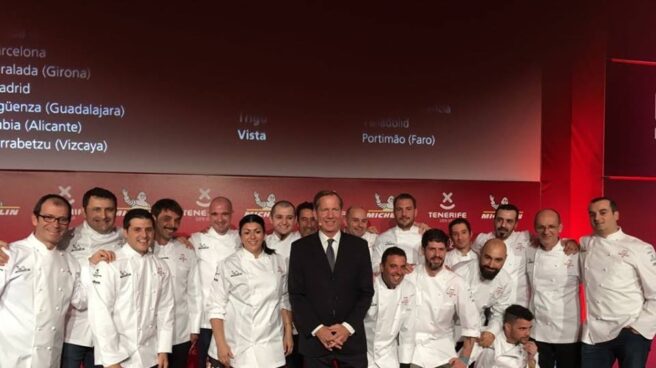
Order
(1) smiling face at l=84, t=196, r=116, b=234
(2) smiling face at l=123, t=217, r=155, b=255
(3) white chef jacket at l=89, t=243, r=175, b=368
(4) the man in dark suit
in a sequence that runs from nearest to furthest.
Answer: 1. (3) white chef jacket at l=89, t=243, r=175, b=368
2. (2) smiling face at l=123, t=217, r=155, b=255
3. (4) the man in dark suit
4. (1) smiling face at l=84, t=196, r=116, b=234

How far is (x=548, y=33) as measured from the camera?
5934mm

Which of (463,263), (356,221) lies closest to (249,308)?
(356,221)

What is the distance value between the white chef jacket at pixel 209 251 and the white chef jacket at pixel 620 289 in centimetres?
226

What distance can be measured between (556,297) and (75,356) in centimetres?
299

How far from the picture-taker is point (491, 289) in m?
4.33

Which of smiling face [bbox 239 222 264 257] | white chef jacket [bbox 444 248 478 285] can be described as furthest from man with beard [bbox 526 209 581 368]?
smiling face [bbox 239 222 264 257]

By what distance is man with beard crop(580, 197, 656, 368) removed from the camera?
419cm

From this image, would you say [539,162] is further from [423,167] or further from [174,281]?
[174,281]

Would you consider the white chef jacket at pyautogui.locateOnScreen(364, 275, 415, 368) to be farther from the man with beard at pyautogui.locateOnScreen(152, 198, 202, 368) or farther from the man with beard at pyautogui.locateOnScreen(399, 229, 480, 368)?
the man with beard at pyautogui.locateOnScreen(152, 198, 202, 368)

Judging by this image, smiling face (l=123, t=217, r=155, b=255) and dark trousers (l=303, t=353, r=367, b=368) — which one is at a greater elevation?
smiling face (l=123, t=217, r=155, b=255)

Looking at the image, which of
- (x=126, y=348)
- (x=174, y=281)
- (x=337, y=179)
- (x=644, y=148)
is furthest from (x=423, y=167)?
(x=126, y=348)

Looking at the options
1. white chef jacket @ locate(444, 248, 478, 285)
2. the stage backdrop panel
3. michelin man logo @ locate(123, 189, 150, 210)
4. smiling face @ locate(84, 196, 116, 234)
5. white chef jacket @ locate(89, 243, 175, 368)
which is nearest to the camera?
white chef jacket @ locate(89, 243, 175, 368)

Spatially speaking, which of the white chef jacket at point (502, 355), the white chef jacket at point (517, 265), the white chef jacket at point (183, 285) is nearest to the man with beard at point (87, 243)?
the white chef jacket at point (183, 285)

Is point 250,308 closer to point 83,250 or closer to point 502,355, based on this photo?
point 83,250
